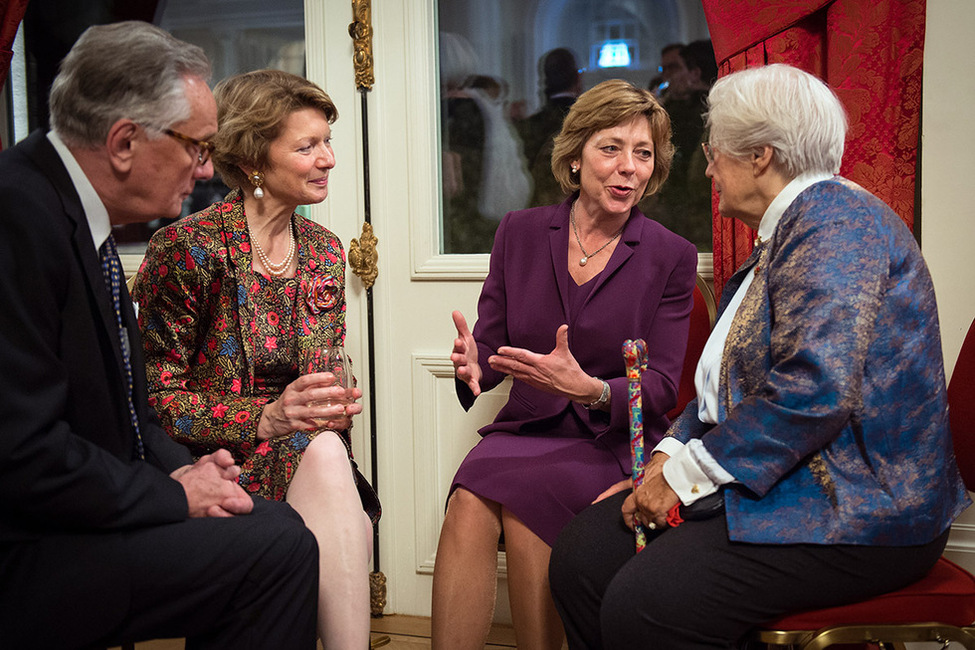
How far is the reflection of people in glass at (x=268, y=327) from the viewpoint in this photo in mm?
1828

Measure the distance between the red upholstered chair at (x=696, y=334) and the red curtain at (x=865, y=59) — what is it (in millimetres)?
512

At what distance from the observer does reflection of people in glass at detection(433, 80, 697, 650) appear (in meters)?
2.00

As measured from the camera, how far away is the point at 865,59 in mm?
2305

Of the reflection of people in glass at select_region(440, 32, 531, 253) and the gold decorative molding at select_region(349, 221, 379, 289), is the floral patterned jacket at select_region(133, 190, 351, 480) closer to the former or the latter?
the gold decorative molding at select_region(349, 221, 379, 289)

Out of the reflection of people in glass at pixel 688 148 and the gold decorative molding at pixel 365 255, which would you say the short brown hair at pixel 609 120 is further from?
the gold decorative molding at pixel 365 255

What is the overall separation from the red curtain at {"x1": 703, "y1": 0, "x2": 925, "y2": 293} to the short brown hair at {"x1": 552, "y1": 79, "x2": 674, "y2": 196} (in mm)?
403

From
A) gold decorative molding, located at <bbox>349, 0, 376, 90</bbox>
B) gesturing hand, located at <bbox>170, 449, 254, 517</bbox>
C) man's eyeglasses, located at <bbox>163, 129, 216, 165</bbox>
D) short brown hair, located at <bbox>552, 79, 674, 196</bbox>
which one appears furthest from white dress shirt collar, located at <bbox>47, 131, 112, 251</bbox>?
gold decorative molding, located at <bbox>349, 0, 376, 90</bbox>

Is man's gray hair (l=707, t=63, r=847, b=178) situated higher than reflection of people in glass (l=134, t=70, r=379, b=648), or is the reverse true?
man's gray hair (l=707, t=63, r=847, b=178)

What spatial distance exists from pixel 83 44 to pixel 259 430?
0.86 meters

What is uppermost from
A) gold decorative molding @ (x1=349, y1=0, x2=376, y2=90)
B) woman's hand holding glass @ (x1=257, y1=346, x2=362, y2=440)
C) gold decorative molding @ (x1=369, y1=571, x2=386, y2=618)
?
gold decorative molding @ (x1=349, y1=0, x2=376, y2=90)

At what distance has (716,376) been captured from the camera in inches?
68.4

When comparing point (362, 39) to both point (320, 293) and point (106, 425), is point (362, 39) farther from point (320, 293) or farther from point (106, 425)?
point (106, 425)

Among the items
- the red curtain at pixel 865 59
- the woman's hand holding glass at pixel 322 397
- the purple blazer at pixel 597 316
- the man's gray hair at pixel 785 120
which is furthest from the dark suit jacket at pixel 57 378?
the red curtain at pixel 865 59

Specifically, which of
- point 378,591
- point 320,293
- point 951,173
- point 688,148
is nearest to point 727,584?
point 320,293
